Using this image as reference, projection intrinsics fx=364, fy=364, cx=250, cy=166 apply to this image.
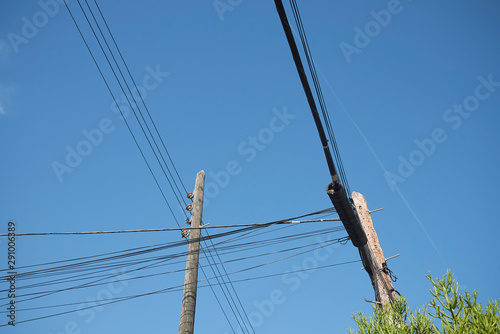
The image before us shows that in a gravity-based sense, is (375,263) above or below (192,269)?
below

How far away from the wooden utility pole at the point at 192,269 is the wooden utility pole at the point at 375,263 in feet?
11.2

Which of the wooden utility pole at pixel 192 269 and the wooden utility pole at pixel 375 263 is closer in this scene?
the wooden utility pole at pixel 192 269

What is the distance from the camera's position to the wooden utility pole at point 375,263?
7230mm

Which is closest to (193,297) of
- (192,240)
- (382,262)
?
(192,240)

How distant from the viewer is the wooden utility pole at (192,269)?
6.09 metres

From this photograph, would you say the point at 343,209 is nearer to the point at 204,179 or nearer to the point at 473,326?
the point at 473,326

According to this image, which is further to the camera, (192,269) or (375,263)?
(375,263)

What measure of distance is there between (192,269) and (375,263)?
3.74 meters

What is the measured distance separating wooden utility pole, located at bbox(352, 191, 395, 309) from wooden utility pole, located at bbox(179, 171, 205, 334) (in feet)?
11.2

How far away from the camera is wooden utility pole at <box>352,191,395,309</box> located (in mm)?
7230

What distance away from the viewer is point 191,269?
6719mm

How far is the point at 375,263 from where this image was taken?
24.6 feet

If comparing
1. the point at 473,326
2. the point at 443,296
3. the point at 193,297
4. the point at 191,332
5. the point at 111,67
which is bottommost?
the point at 473,326

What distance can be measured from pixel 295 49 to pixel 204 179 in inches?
211
